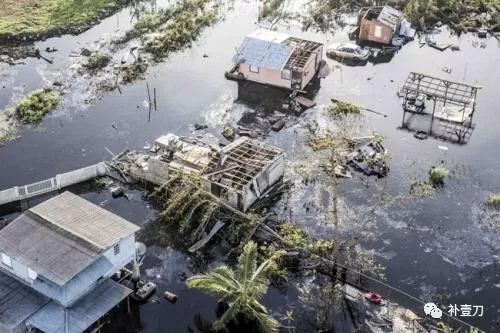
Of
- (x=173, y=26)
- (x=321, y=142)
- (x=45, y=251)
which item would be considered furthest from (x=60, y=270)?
(x=173, y=26)

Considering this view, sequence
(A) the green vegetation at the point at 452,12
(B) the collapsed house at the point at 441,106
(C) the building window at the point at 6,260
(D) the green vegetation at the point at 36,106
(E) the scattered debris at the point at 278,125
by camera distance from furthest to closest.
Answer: (A) the green vegetation at the point at 452,12
(D) the green vegetation at the point at 36,106
(E) the scattered debris at the point at 278,125
(B) the collapsed house at the point at 441,106
(C) the building window at the point at 6,260

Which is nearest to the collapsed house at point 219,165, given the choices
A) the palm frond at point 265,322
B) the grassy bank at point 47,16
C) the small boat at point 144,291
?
the small boat at point 144,291

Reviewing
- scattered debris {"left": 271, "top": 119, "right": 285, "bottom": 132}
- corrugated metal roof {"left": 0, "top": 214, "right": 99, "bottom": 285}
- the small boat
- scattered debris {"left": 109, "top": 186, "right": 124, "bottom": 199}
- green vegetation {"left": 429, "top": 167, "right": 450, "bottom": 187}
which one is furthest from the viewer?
scattered debris {"left": 271, "top": 119, "right": 285, "bottom": 132}

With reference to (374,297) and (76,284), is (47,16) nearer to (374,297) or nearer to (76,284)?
(76,284)

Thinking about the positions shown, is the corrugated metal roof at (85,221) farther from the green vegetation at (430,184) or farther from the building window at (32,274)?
the green vegetation at (430,184)

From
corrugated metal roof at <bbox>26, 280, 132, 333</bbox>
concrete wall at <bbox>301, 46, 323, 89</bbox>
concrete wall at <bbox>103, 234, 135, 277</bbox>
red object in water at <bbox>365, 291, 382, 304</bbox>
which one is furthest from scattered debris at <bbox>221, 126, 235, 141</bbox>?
corrugated metal roof at <bbox>26, 280, 132, 333</bbox>

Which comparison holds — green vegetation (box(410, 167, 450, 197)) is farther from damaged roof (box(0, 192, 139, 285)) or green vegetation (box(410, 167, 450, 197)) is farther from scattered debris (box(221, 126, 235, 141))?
damaged roof (box(0, 192, 139, 285))
